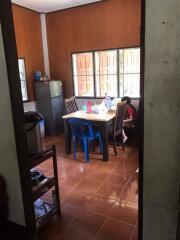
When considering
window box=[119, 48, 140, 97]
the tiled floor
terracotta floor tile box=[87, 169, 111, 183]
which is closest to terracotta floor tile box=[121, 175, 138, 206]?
the tiled floor

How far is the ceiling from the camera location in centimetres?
444

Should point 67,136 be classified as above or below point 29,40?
below

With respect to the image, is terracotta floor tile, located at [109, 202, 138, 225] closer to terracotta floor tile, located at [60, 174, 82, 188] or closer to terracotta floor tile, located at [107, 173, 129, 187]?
terracotta floor tile, located at [107, 173, 129, 187]

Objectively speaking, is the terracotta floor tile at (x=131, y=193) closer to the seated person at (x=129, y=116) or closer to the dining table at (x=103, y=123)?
the dining table at (x=103, y=123)

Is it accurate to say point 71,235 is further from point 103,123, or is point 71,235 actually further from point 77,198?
point 103,123

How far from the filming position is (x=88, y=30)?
4848 millimetres

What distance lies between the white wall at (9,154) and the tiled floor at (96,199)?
37 cm

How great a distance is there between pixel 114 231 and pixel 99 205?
433mm

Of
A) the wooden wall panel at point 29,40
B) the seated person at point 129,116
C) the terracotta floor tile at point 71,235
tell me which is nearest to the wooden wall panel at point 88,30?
the wooden wall panel at point 29,40

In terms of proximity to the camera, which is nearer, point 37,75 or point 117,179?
point 117,179

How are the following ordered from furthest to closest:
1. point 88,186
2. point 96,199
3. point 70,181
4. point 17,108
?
point 70,181
point 88,186
point 96,199
point 17,108

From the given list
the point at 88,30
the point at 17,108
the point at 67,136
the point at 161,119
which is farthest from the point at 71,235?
the point at 88,30

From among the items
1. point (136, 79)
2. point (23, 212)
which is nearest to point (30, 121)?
point (23, 212)

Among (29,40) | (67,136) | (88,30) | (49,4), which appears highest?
(49,4)
